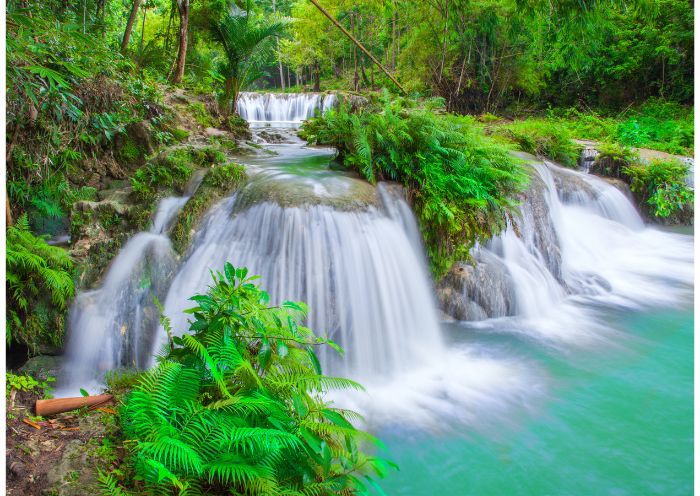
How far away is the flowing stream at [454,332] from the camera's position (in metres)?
3.56

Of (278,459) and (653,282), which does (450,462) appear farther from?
(653,282)

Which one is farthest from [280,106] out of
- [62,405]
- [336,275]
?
[62,405]

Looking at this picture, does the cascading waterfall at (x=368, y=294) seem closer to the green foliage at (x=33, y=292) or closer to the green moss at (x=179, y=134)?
the green foliage at (x=33, y=292)

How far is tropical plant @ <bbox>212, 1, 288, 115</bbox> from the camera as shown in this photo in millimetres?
9961

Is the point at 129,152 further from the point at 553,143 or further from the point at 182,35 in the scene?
the point at 553,143

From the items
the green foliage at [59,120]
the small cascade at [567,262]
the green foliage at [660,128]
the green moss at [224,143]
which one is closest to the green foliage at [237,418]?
the green foliage at [59,120]

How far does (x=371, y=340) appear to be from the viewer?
4.97 m

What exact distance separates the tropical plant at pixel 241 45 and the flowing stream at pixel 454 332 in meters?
4.32

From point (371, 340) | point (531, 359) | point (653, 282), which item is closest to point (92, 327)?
point (371, 340)

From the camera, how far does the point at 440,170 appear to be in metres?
6.01

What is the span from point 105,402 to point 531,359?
13.5ft

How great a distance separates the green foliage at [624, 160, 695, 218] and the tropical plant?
28.3ft

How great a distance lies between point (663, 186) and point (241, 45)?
9.86m

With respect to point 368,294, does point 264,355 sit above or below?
above
